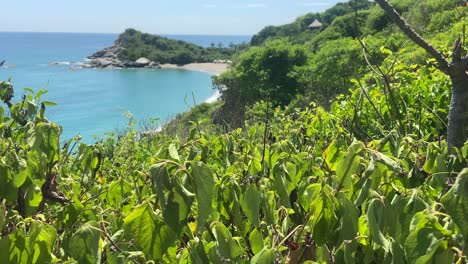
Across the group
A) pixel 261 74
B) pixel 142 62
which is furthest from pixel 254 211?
pixel 142 62

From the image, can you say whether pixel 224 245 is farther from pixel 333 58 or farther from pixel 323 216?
pixel 333 58

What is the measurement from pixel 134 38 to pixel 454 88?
348 ft

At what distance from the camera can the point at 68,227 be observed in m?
1.35

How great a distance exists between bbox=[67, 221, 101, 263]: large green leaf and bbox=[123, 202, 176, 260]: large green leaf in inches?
2.4

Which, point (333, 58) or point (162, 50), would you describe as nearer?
point (333, 58)

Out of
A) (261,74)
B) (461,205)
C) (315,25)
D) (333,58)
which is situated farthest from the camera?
(315,25)

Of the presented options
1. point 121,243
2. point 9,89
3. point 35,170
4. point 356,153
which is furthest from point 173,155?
point 9,89

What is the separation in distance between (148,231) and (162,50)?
99515 millimetres

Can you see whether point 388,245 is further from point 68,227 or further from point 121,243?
point 68,227

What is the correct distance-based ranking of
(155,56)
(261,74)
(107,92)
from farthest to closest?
(155,56) < (107,92) < (261,74)

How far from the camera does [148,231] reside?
3.22ft

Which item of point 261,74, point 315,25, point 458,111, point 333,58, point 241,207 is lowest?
point 261,74

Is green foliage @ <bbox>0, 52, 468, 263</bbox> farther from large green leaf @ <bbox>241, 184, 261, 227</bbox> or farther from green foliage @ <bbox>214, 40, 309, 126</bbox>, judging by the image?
green foliage @ <bbox>214, 40, 309, 126</bbox>

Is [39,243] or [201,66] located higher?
[39,243]
